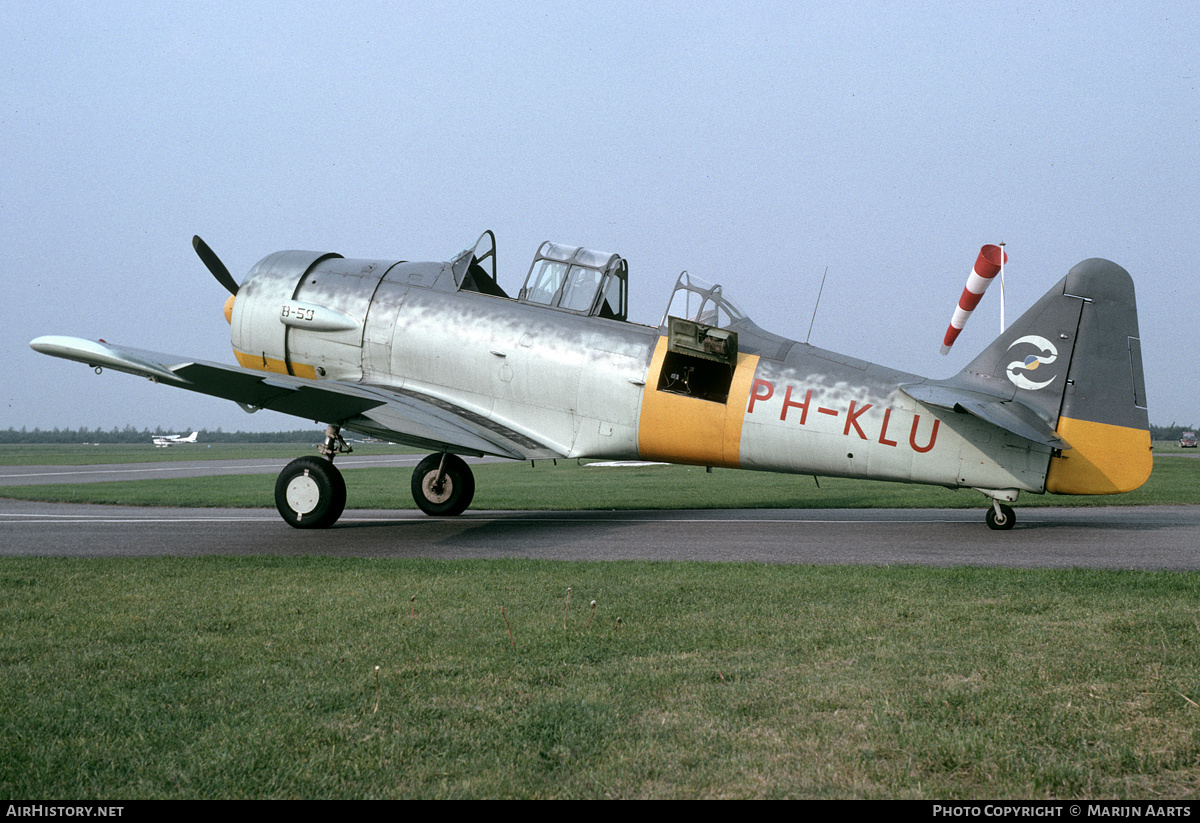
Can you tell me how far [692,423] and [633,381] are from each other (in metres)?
0.94

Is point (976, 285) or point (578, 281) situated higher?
point (976, 285)

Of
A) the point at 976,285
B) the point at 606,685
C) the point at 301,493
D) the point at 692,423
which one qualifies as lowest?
the point at 301,493

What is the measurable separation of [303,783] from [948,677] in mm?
2783

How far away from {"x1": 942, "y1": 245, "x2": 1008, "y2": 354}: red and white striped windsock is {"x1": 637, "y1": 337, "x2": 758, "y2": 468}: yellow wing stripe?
1093 centimetres

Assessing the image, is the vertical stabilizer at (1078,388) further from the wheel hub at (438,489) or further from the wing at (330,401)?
the wheel hub at (438,489)

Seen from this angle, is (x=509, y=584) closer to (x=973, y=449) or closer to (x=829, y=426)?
(x=829, y=426)

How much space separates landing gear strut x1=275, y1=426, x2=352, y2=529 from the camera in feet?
35.4

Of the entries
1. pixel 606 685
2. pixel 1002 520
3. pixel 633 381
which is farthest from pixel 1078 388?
pixel 606 685

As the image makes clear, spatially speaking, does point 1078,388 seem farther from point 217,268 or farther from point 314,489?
point 217,268

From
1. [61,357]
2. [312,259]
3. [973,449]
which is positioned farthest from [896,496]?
[61,357]

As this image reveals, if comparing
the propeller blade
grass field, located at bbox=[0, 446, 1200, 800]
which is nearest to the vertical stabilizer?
grass field, located at bbox=[0, 446, 1200, 800]

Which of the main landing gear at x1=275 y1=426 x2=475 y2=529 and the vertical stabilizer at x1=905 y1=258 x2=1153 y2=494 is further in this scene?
the main landing gear at x1=275 y1=426 x2=475 y2=529

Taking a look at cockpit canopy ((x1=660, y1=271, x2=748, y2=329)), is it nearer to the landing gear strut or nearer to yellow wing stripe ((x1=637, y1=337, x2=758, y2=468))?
yellow wing stripe ((x1=637, y1=337, x2=758, y2=468))

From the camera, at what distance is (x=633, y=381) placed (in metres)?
10.7
